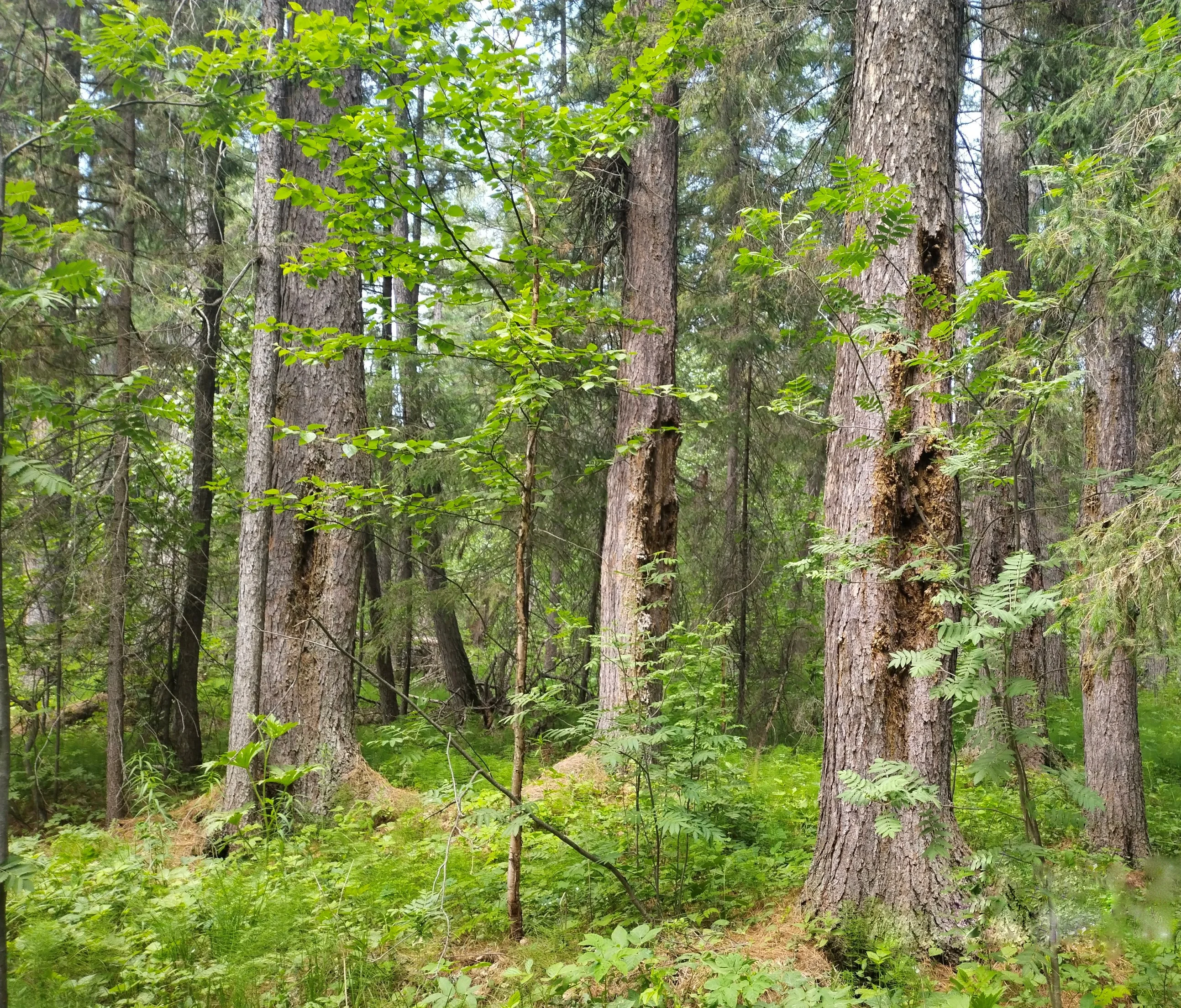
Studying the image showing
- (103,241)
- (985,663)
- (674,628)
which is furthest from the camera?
(103,241)

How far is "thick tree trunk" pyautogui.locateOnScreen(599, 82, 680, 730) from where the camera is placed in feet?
22.9

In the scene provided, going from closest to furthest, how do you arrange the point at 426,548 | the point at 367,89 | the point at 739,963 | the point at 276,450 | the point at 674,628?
the point at 739,963
the point at 674,628
the point at 276,450
the point at 426,548
the point at 367,89

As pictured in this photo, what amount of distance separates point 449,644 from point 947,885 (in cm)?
837

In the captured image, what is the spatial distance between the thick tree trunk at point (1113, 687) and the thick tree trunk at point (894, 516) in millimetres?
3824

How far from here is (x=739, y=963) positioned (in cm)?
306

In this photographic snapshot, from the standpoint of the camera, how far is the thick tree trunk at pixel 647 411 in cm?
698

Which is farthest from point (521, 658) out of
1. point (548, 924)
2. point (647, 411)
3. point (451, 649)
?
point (451, 649)

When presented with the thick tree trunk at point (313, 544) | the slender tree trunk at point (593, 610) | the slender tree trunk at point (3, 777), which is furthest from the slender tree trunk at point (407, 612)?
the slender tree trunk at point (3, 777)

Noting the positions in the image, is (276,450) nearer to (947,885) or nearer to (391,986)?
(391,986)

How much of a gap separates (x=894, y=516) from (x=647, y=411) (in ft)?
12.1

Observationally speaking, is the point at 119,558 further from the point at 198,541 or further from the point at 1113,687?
the point at 1113,687

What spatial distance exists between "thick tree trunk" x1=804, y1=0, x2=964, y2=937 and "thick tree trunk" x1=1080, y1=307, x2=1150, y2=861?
12.5ft

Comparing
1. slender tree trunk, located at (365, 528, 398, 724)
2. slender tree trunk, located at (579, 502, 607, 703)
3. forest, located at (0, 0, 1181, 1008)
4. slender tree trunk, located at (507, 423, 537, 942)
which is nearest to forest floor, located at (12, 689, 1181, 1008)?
forest, located at (0, 0, 1181, 1008)

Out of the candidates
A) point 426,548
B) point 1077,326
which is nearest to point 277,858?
point 426,548
